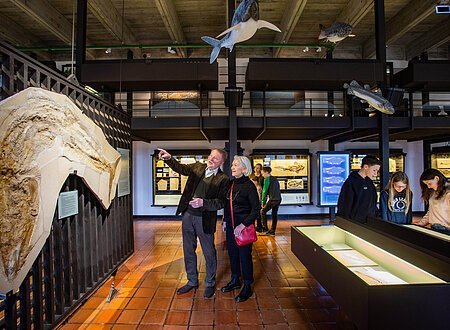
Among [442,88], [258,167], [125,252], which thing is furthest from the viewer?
[258,167]

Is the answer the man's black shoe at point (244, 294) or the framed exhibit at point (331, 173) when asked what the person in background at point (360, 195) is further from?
the framed exhibit at point (331, 173)

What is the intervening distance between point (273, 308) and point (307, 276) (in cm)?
111

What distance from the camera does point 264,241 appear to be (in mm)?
6055

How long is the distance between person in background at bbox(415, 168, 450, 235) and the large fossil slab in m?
3.68

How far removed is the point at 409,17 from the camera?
688 cm

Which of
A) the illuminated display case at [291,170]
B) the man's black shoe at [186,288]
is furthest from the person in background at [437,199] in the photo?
the illuminated display case at [291,170]

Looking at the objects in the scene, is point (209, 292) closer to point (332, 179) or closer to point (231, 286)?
point (231, 286)

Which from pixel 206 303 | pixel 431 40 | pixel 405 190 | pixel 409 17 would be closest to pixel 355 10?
pixel 409 17

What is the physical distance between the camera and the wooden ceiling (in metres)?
6.53

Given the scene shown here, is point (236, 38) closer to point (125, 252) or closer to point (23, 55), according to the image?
point (23, 55)

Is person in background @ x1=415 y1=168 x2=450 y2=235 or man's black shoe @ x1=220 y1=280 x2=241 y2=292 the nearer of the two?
person in background @ x1=415 y1=168 x2=450 y2=235

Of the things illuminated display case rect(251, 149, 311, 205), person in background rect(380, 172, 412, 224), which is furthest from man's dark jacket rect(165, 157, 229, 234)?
illuminated display case rect(251, 149, 311, 205)

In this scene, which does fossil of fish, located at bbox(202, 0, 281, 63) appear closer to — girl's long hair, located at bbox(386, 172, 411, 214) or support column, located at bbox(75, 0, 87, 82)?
girl's long hair, located at bbox(386, 172, 411, 214)

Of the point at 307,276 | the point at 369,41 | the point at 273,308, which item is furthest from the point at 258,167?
the point at 369,41
